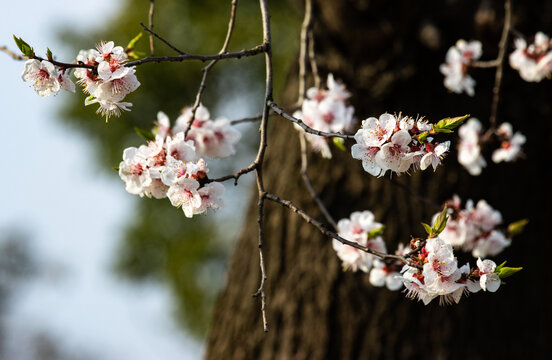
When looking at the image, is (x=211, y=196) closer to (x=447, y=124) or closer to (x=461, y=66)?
(x=447, y=124)

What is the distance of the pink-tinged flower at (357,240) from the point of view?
1.07m

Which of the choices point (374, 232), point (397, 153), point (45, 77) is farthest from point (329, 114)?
point (45, 77)

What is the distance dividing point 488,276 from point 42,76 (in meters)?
0.75

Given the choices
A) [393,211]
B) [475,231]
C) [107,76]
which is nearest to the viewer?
[107,76]

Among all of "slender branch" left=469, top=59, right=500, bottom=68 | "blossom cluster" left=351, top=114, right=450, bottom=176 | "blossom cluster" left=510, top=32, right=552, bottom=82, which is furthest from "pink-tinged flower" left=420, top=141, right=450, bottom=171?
"blossom cluster" left=510, top=32, right=552, bottom=82

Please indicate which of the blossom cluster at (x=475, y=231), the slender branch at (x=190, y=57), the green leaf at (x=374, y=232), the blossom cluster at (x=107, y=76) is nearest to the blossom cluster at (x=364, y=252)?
the green leaf at (x=374, y=232)

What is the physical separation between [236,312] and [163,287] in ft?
16.6

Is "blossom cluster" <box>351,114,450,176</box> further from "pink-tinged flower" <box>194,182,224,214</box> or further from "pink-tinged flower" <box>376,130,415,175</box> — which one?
"pink-tinged flower" <box>194,182,224,214</box>

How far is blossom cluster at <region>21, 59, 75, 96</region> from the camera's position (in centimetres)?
78

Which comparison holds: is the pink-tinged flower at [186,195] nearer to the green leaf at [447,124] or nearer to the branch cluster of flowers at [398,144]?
the branch cluster of flowers at [398,144]

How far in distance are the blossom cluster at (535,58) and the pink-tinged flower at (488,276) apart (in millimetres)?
897

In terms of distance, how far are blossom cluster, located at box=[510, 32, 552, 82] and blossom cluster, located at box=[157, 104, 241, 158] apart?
2.97 feet

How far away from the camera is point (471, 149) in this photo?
4.81 feet

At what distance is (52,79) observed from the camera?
79 cm
